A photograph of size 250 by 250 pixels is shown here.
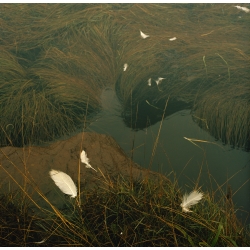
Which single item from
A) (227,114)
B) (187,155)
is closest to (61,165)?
(187,155)

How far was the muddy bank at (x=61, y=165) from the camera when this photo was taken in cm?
150

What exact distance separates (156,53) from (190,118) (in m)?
0.42

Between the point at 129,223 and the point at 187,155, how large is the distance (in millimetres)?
408

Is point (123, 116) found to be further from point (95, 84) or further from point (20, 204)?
point (20, 204)

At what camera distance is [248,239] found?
1.43 meters

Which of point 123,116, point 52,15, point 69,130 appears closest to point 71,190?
point 69,130

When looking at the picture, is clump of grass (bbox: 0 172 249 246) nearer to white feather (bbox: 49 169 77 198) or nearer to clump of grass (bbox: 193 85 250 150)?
white feather (bbox: 49 169 77 198)

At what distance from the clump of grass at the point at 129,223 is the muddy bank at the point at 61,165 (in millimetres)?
61

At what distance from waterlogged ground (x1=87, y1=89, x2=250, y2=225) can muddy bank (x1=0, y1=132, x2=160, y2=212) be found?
54 millimetres

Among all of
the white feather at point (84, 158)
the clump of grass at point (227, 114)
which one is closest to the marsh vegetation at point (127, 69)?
the clump of grass at point (227, 114)

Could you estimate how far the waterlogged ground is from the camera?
61.7 inches

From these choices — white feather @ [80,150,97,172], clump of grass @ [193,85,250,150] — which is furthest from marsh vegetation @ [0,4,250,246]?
white feather @ [80,150,97,172]

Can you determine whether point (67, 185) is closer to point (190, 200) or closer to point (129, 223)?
point (129, 223)

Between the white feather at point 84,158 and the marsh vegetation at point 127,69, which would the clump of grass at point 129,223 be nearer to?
the marsh vegetation at point 127,69
